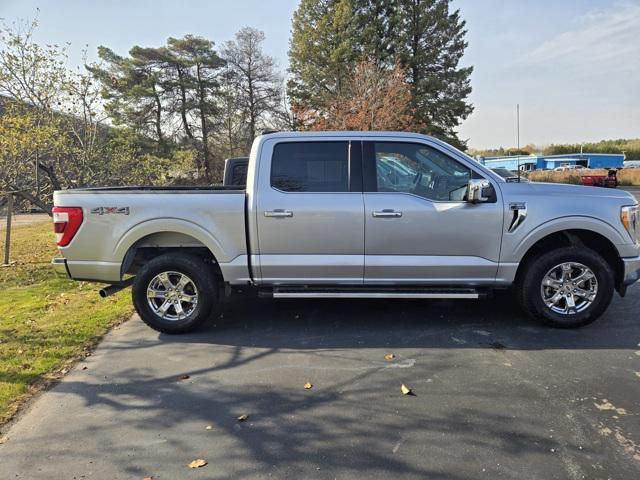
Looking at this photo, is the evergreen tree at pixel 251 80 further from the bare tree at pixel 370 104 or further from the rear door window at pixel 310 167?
the rear door window at pixel 310 167

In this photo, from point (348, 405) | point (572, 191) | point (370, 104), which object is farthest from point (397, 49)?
point (348, 405)

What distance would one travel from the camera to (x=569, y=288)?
4.87 metres

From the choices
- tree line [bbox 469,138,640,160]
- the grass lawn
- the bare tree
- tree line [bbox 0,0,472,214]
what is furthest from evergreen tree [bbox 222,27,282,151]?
tree line [bbox 469,138,640,160]

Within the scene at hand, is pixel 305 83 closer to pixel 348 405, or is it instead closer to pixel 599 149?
pixel 348 405

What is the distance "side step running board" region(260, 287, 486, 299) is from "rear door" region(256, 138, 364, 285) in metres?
0.09

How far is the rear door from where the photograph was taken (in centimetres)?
477

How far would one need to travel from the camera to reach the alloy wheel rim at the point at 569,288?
190 inches

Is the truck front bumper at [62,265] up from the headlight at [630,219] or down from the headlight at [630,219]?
down

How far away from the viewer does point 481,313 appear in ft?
18.1

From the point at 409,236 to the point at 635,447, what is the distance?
2520 millimetres

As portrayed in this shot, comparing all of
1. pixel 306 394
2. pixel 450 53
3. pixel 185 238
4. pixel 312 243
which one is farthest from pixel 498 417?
pixel 450 53

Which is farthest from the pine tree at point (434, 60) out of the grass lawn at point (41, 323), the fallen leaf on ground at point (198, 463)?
the fallen leaf on ground at point (198, 463)

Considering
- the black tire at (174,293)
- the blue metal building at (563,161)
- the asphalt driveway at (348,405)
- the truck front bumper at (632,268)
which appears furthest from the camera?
the blue metal building at (563,161)

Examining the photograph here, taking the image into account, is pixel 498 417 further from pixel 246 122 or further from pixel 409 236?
pixel 246 122
